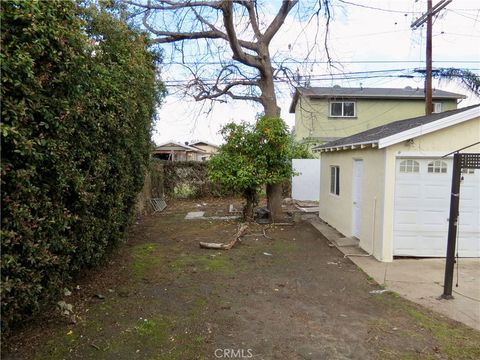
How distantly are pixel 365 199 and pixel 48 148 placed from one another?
7.01 metres

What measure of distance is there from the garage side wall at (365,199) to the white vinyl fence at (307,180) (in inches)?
248

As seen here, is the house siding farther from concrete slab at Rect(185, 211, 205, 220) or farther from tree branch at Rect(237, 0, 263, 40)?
concrete slab at Rect(185, 211, 205, 220)

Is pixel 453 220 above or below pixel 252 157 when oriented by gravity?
below

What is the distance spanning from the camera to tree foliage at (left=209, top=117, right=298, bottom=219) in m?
11.3

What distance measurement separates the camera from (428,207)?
7.59m

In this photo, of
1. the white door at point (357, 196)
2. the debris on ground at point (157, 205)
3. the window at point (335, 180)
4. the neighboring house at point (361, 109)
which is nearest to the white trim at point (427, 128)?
the white door at point (357, 196)

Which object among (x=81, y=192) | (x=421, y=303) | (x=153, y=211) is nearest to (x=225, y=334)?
(x=81, y=192)

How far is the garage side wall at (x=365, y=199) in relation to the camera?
7711mm

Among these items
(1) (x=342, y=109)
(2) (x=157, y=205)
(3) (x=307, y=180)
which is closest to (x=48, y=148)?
(2) (x=157, y=205)

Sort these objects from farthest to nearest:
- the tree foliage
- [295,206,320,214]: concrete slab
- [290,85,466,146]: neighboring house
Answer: [290,85,466,146]: neighboring house, [295,206,320,214]: concrete slab, the tree foliage

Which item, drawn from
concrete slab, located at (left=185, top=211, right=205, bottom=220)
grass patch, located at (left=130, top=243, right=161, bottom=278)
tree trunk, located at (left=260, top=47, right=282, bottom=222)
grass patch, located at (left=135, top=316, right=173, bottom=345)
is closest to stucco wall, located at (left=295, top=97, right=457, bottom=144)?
tree trunk, located at (left=260, top=47, right=282, bottom=222)

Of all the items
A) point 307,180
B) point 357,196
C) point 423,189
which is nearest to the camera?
point 423,189

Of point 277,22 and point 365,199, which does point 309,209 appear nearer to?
point 365,199

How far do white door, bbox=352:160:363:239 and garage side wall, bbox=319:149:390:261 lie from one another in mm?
138
